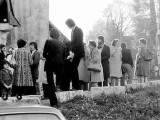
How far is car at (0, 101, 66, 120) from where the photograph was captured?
3.91 meters

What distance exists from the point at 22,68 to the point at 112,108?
2556mm

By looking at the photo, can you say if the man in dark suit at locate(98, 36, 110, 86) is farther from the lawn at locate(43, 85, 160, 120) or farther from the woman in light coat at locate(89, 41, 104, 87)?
the lawn at locate(43, 85, 160, 120)

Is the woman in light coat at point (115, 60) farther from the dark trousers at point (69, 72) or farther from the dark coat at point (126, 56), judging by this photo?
the dark trousers at point (69, 72)

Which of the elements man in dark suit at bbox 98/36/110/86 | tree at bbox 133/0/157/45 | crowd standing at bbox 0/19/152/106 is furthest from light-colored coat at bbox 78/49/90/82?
tree at bbox 133/0/157/45

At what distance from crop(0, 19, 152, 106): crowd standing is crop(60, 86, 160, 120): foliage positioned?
0.59 m

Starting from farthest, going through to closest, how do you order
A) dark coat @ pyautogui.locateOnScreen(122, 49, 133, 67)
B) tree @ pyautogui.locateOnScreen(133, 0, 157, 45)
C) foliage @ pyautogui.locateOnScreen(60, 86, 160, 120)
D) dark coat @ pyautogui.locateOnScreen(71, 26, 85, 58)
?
1. tree @ pyautogui.locateOnScreen(133, 0, 157, 45)
2. dark coat @ pyautogui.locateOnScreen(122, 49, 133, 67)
3. dark coat @ pyautogui.locateOnScreen(71, 26, 85, 58)
4. foliage @ pyautogui.locateOnScreen(60, 86, 160, 120)

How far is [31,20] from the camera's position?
20234mm

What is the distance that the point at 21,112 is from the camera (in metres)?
3.98

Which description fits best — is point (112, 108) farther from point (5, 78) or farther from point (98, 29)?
point (98, 29)

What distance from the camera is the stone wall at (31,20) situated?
19531mm

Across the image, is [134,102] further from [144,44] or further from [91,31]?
[91,31]

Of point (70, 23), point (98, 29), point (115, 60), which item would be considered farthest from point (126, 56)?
point (98, 29)

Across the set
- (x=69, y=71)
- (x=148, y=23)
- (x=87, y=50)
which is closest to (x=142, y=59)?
(x=87, y=50)

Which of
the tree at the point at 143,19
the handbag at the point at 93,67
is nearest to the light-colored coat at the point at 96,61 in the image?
the handbag at the point at 93,67
